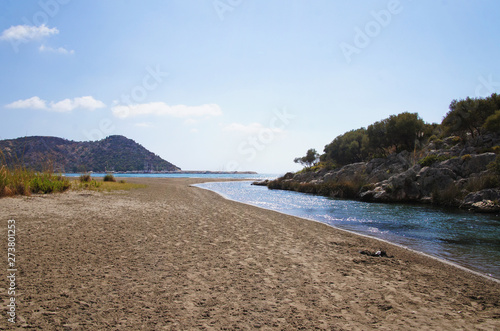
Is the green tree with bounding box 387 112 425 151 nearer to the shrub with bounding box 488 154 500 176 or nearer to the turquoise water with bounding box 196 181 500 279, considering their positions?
the shrub with bounding box 488 154 500 176

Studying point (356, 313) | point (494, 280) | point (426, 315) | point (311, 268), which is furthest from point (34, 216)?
point (494, 280)

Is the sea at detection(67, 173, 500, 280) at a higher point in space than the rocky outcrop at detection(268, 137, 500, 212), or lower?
lower

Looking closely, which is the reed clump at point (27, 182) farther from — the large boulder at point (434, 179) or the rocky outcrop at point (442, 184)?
the large boulder at point (434, 179)

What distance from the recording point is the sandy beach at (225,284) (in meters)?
4.51

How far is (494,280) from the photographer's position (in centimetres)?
749

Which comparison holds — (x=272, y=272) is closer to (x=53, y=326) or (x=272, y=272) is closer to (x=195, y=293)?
(x=195, y=293)

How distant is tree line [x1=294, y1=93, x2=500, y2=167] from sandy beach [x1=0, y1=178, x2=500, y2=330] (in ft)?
125

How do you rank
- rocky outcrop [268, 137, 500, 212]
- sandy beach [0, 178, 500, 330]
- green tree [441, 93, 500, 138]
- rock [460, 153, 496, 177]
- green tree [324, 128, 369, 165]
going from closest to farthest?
sandy beach [0, 178, 500, 330] < rocky outcrop [268, 137, 500, 212] < rock [460, 153, 496, 177] < green tree [441, 93, 500, 138] < green tree [324, 128, 369, 165]

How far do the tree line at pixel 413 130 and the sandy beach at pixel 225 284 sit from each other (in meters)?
38.0

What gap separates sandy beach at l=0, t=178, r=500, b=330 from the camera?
14.8 feet

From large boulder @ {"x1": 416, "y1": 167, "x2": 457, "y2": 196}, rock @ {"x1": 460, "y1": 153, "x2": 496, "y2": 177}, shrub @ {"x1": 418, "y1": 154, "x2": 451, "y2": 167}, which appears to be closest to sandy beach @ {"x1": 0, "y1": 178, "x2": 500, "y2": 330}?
large boulder @ {"x1": 416, "y1": 167, "x2": 457, "y2": 196}

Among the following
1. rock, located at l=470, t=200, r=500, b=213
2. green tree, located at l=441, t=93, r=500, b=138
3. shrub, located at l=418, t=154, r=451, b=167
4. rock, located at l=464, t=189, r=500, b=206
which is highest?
green tree, located at l=441, t=93, r=500, b=138

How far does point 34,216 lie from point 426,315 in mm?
13844

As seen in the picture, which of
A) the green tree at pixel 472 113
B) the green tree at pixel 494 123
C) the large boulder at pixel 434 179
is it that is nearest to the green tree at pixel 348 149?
the green tree at pixel 472 113
